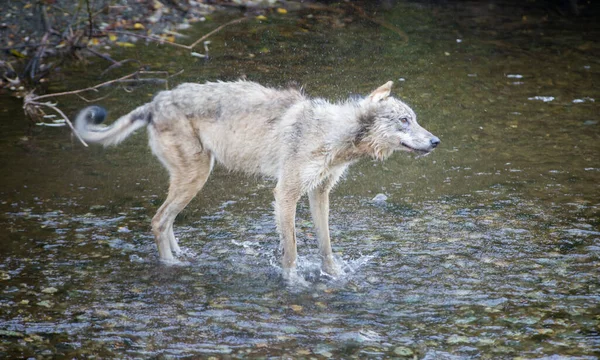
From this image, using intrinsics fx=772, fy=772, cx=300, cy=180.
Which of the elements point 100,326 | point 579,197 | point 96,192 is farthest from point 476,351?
point 96,192

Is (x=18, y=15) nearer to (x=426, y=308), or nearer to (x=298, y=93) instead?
(x=298, y=93)

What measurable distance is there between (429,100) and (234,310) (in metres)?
5.90

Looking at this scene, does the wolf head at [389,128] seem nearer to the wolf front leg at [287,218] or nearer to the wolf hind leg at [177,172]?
the wolf front leg at [287,218]

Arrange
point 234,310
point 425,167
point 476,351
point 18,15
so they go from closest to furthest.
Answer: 1. point 476,351
2. point 234,310
3. point 425,167
4. point 18,15

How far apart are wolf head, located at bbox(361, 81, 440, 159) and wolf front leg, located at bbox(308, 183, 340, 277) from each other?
635 millimetres

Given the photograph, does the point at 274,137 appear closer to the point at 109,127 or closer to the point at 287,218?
the point at 287,218

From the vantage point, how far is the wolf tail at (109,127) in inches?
274

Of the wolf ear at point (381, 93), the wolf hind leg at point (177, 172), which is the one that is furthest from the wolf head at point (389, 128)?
the wolf hind leg at point (177, 172)

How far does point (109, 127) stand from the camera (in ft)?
23.1

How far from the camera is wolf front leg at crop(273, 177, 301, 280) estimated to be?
21.4 feet

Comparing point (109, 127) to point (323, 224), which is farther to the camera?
point (109, 127)

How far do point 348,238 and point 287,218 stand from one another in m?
1.05

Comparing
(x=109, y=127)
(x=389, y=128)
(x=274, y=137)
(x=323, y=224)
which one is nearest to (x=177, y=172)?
(x=109, y=127)

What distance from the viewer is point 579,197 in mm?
8195
